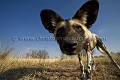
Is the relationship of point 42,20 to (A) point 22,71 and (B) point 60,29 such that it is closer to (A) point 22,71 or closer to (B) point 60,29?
(B) point 60,29

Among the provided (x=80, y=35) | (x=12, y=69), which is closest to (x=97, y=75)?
(x=80, y=35)

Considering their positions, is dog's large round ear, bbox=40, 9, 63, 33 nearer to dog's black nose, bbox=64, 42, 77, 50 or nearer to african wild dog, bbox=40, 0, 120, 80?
african wild dog, bbox=40, 0, 120, 80

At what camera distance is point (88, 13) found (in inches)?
267

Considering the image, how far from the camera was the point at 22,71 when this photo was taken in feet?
24.0

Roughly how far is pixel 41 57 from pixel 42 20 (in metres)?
3.13

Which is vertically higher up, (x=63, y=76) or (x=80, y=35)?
(x=80, y=35)

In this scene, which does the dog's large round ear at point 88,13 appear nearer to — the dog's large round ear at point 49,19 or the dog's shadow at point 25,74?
the dog's large round ear at point 49,19

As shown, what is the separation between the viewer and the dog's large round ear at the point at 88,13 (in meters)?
6.65

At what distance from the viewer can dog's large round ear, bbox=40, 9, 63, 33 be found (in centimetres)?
676

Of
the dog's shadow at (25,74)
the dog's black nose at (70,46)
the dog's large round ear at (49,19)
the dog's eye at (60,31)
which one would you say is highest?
the dog's large round ear at (49,19)

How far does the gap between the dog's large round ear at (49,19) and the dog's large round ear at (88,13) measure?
2.09ft

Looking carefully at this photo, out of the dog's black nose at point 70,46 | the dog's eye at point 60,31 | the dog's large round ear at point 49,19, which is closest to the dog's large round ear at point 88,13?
the dog's large round ear at point 49,19

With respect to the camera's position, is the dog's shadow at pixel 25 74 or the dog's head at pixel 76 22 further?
the dog's shadow at pixel 25 74

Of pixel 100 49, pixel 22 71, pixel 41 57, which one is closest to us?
pixel 22 71
